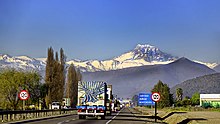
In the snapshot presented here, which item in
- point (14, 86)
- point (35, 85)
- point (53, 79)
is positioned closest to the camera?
point (14, 86)

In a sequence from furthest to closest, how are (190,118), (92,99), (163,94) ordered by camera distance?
(163,94), (190,118), (92,99)

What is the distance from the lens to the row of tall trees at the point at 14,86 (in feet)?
318

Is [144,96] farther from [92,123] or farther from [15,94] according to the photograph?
[92,123]

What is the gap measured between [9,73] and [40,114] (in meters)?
33.3

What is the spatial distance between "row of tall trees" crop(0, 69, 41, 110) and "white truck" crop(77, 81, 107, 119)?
4260 centimetres

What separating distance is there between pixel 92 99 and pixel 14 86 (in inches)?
1837

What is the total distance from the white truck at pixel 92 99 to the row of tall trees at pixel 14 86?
4260cm

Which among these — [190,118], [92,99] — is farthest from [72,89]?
[92,99]

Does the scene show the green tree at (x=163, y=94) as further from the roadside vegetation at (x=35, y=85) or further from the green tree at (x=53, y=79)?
the green tree at (x=53, y=79)

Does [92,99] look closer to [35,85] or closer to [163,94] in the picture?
[35,85]

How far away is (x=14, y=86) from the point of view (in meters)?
98.6

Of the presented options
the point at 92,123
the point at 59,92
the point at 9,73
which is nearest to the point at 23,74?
the point at 9,73

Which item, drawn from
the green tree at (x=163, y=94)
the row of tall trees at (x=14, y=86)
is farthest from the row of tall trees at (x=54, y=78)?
the green tree at (x=163, y=94)

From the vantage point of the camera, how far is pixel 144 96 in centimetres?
11456
